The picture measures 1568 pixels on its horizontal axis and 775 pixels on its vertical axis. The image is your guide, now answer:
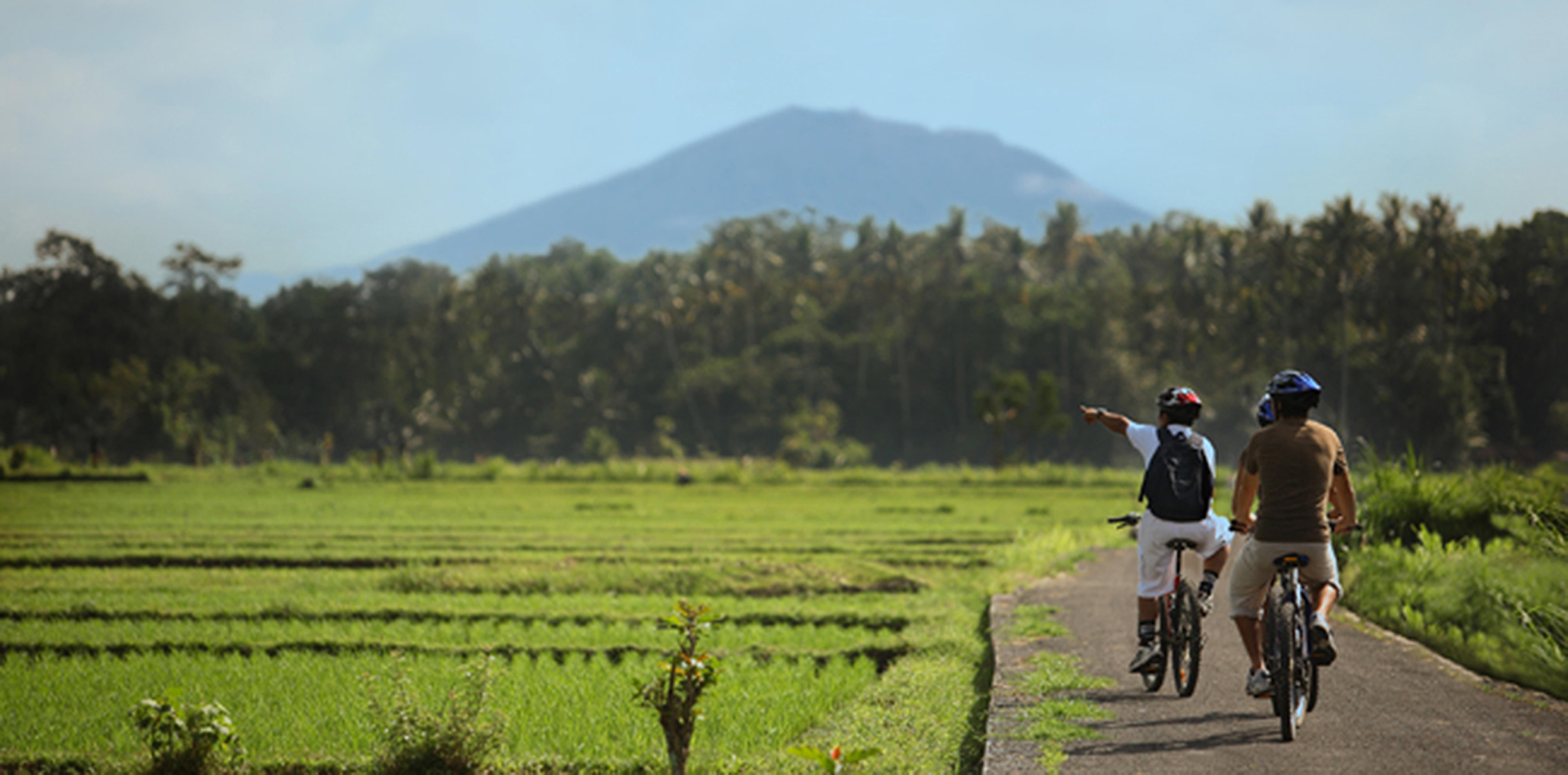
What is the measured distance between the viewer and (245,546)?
1839cm

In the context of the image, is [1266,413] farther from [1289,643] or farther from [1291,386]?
[1289,643]

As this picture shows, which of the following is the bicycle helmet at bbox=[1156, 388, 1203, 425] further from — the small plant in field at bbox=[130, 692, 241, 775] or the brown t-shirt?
the small plant in field at bbox=[130, 692, 241, 775]

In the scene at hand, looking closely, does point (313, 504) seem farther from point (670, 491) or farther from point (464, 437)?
point (464, 437)

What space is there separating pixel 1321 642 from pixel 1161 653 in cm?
110

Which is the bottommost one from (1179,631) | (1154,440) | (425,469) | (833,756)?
(425,469)

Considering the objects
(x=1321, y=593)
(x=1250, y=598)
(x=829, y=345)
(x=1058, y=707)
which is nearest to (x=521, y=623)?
(x=1058, y=707)

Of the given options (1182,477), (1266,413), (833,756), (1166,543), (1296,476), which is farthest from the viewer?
(1166,543)

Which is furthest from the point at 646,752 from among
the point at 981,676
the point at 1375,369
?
the point at 1375,369

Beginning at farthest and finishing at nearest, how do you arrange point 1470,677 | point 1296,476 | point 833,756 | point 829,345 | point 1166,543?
point 829,345 → point 1470,677 → point 1166,543 → point 1296,476 → point 833,756

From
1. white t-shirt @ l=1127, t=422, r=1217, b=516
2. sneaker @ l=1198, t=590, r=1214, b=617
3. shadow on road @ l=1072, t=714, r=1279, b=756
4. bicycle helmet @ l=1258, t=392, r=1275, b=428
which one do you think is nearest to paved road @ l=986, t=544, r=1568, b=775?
shadow on road @ l=1072, t=714, r=1279, b=756

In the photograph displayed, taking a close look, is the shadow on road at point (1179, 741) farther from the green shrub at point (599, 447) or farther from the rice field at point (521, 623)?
the green shrub at point (599, 447)

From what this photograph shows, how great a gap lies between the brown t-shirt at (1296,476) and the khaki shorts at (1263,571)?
1.5 inches

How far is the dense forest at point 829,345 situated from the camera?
52.9 metres

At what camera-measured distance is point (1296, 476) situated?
5.82m
